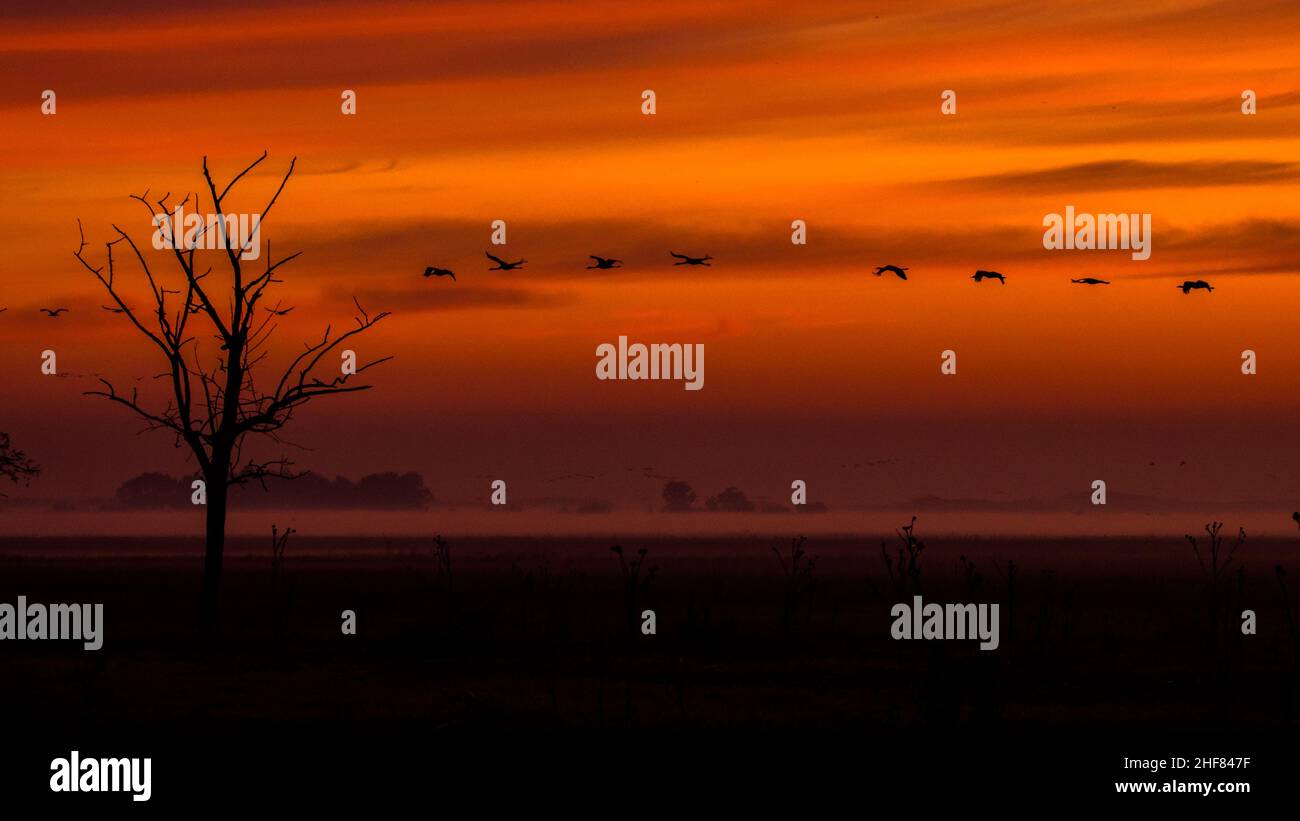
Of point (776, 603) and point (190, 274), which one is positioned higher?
point (190, 274)

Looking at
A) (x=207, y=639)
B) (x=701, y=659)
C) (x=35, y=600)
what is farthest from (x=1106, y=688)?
(x=35, y=600)

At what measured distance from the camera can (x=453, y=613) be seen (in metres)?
46.3

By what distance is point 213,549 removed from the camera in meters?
37.5

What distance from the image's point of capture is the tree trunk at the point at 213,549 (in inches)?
1451

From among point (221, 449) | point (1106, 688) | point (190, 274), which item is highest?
point (190, 274)

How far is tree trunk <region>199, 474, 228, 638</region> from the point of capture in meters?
36.8

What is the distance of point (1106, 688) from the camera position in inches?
1268
